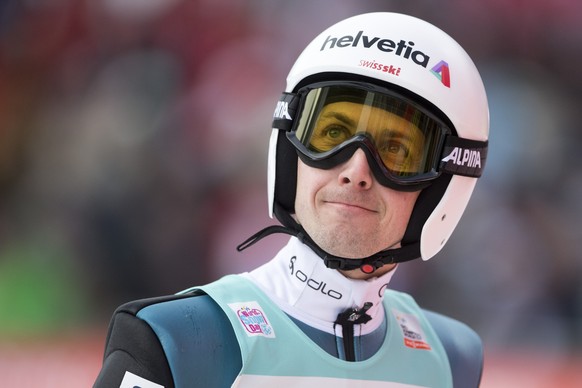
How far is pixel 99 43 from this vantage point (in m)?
7.33

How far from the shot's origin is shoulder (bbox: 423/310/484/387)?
3.13m

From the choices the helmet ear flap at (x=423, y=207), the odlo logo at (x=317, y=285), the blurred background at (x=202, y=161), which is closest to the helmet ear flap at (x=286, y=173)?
the odlo logo at (x=317, y=285)

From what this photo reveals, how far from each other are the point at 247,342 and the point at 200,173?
460cm

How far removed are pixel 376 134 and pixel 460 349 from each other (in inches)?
34.1

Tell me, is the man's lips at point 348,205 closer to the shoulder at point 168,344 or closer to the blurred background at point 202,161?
the shoulder at point 168,344

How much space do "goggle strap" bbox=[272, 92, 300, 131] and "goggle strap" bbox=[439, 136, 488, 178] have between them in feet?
1.51

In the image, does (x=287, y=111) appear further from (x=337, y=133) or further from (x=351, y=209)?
(x=351, y=209)

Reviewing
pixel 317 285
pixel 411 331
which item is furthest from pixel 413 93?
pixel 411 331

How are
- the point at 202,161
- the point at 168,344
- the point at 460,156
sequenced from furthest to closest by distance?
1. the point at 202,161
2. the point at 460,156
3. the point at 168,344

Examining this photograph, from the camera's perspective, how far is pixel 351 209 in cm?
272

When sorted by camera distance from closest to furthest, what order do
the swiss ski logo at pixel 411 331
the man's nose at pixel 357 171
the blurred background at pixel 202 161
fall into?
1. the man's nose at pixel 357 171
2. the swiss ski logo at pixel 411 331
3. the blurred background at pixel 202 161

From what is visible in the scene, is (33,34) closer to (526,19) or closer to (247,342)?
(526,19)

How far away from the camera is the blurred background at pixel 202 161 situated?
6.66 meters

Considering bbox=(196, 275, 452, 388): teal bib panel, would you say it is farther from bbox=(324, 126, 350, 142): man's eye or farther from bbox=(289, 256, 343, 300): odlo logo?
bbox=(324, 126, 350, 142): man's eye
